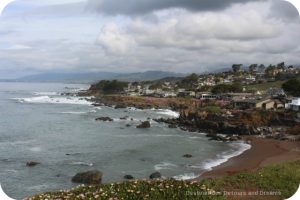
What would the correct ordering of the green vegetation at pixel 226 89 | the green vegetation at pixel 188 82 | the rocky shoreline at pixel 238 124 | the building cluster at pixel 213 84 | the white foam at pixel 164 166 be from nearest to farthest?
the white foam at pixel 164 166
the rocky shoreline at pixel 238 124
the building cluster at pixel 213 84
the green vegetation at pixel 226 89
the green vegetation at pixel 188 82

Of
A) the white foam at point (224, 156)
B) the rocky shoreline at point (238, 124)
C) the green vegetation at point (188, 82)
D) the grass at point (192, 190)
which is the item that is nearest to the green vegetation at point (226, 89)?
the green vegetation at point (188, 82)

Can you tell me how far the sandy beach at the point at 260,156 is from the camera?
60.9 feet

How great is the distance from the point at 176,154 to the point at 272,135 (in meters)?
10.2

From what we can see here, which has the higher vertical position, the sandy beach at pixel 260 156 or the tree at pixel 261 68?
the tree at pixel 261 68

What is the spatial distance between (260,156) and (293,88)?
29.1 m

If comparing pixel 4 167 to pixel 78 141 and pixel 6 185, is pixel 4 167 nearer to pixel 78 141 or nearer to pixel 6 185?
pixel 6 185

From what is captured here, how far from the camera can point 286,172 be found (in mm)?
9297

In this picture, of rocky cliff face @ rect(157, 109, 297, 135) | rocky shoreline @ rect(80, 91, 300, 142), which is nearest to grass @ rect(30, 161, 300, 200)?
rocky shoreline @ rect(80, 91, 300, 142)

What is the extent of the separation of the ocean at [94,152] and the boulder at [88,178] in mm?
384

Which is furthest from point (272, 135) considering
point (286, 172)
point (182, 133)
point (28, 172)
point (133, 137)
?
point (286, 172)

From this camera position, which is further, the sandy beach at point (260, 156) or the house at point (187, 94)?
the house at point (187, 94)

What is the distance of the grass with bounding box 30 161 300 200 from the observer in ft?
22.5

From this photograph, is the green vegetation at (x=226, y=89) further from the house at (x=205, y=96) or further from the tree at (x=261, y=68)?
the tree at (x=261, y=68)

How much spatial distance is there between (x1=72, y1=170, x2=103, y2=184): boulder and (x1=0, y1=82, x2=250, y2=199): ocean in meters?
0.38
